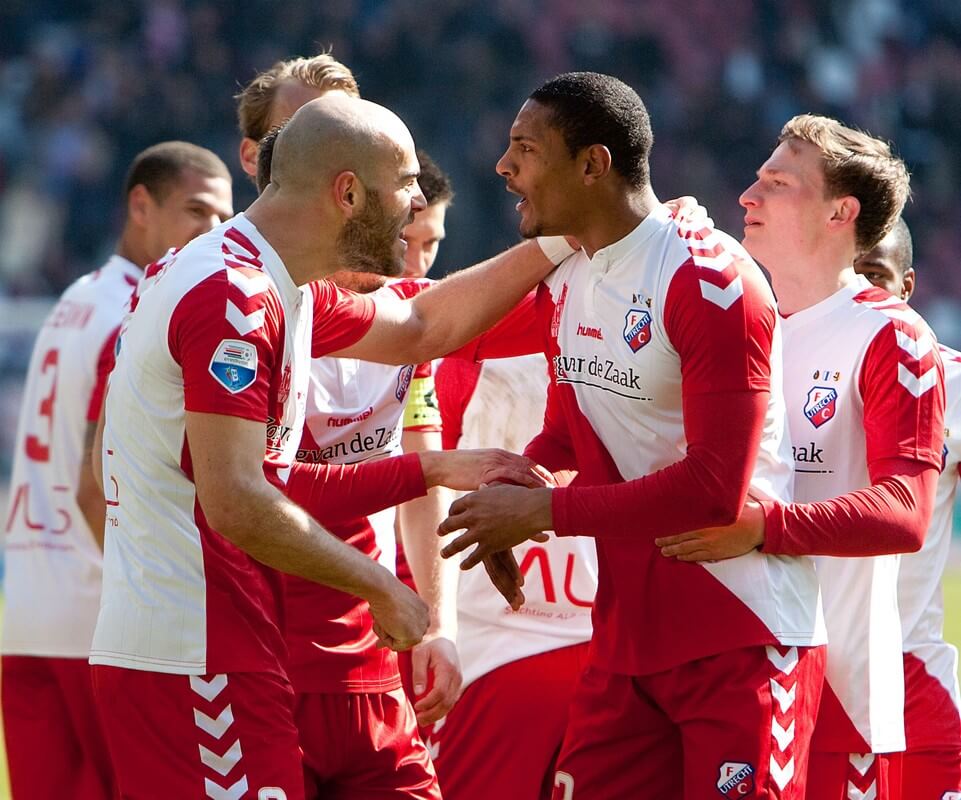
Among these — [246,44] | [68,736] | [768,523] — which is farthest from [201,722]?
[246,44]

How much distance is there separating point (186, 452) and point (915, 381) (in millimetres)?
1740

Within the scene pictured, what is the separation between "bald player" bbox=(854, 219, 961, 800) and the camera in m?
4.12

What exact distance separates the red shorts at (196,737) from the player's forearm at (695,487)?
2.60 ft

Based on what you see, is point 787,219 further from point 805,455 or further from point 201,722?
point 201,722

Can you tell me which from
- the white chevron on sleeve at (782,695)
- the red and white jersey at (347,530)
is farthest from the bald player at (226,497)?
the white chevron on sleeve at (782,695)

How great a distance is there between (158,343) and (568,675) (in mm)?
1876

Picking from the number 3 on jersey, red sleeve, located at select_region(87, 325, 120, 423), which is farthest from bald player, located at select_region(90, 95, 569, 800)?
the number 3 on jersey

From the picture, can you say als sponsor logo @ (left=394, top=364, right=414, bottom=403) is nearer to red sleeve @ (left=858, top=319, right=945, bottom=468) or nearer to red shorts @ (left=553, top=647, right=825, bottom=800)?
red shorts @ (left=553, top=647, right=825, bottom=800)

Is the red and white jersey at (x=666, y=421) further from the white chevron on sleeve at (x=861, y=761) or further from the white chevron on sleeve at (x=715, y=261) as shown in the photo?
the white chevron on sleeve at (x=861, y=761)

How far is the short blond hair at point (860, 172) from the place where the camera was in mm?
3965

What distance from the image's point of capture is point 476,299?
401 cm

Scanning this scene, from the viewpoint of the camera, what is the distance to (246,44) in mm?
18469

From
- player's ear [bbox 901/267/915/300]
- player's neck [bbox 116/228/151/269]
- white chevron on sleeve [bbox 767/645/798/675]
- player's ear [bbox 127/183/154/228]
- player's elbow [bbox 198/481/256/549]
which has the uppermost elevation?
player's ear [bbox 127/183/154/228]

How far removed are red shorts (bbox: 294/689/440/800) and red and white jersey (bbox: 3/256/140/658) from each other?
2004 mm
